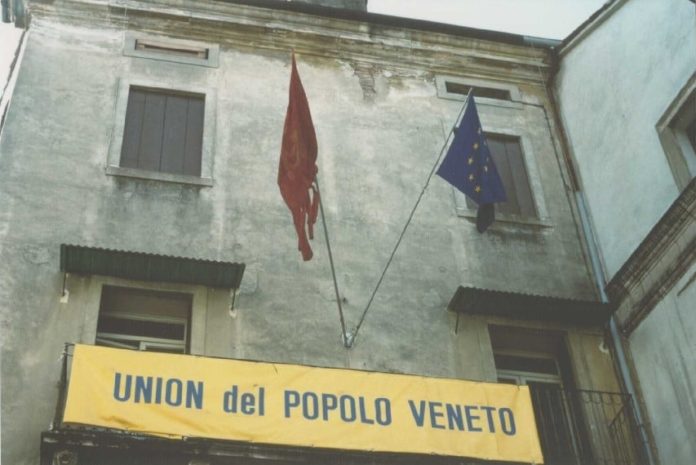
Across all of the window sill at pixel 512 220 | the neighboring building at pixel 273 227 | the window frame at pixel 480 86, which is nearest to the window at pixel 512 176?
the neighboring building at pixel 273 227

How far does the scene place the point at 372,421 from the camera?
12.2 meters

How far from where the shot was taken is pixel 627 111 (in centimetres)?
1580

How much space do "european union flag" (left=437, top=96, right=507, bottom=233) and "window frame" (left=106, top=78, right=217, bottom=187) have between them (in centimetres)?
353

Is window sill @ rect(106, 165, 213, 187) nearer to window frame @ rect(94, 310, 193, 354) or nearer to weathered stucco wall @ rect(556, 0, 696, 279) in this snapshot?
window frame @ rect(94, 310, 193, 354)

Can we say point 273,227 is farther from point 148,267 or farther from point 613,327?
point 613,327

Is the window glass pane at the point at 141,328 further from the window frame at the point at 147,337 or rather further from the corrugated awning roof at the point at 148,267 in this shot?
the corrugated awning roof at the point at 148,267

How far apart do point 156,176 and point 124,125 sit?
1234mm

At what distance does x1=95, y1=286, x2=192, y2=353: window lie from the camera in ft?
44.8

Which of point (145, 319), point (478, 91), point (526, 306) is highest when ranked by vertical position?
point (478, 91)

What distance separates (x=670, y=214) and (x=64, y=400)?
26.1 feet

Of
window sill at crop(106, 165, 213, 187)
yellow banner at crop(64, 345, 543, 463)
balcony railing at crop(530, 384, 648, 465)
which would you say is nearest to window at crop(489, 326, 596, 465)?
balcony railing at crop(530, 384, 648, 465)

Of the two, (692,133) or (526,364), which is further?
(526,364)

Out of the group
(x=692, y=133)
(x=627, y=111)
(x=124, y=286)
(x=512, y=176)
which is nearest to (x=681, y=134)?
(x=692, y=133)

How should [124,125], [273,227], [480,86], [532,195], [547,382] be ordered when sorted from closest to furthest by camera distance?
[547,382] < [273,227] < [124,125] < [532,195] < [480,86]
